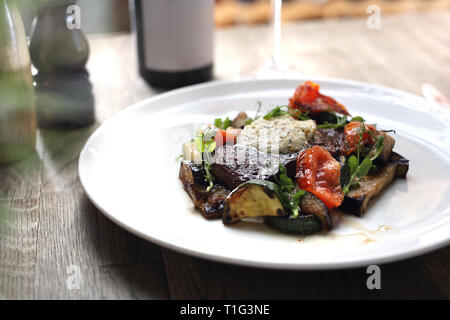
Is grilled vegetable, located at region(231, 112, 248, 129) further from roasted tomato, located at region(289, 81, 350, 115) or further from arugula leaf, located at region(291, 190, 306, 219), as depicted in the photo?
arugula leaf, located at region(291, 190, 306, 219)

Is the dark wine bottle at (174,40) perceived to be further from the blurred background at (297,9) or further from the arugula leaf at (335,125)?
the blurred background at (297,9)

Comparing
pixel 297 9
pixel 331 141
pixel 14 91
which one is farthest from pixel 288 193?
pixel 297 9

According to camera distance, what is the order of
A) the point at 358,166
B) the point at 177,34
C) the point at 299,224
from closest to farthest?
the point at 299,224, the point at 358,166, the point at 177,34

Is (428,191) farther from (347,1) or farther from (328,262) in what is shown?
(347,1)

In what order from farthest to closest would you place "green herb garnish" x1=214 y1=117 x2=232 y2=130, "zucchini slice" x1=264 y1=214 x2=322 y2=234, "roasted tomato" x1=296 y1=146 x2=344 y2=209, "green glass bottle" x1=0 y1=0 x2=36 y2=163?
"green herb garnish" x1=214 y1=117 x2=232 y2=130
"green glass bottle" x1=0 y1=0 x2=36 y2=163
"roasted tomato" x1=296 y1=146 x2=344 y2=209
"zucchini slice" x1=264 y1=214 x2=322 y2=234

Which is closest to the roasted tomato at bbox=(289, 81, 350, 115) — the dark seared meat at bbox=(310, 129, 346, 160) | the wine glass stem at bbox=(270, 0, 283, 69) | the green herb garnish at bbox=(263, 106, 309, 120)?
the green herb garnish at bbox=(263, 106, 309, 120)

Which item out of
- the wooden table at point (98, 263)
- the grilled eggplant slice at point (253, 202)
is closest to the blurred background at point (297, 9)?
the wooden table at point (98, 263)

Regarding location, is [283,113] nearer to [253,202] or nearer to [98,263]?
[253,202]
